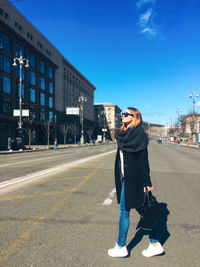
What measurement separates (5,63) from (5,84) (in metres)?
3.69

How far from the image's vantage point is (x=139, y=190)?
286cm

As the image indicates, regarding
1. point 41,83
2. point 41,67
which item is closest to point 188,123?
point 41,83

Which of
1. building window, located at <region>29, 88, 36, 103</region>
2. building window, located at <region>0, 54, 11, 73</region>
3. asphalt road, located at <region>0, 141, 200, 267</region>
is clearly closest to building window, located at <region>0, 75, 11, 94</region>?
building window, located at <region>0, 54, 11, 73</region>

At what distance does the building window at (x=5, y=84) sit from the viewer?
39.7 metres

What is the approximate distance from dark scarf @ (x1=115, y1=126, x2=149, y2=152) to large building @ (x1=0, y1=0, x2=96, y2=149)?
28344 millimetres

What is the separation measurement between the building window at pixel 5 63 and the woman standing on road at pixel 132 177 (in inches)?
1645

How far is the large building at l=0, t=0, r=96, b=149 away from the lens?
40.5 meters

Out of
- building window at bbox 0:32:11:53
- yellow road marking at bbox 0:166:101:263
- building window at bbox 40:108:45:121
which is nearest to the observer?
yellow road marking at bbox 0:166:101:263

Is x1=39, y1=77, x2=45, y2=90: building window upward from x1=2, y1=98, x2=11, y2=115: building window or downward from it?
upward

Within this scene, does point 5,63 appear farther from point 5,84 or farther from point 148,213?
point 148,213

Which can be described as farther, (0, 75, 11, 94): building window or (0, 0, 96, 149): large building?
(0, 0, 96, 149): large building

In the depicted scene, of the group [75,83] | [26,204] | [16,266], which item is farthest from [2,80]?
[75,83]

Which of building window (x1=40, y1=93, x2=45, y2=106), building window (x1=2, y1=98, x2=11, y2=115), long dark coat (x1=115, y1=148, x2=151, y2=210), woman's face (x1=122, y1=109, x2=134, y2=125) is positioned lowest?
long dark coat (x1=115, y1=148, x2=151, y2=210)

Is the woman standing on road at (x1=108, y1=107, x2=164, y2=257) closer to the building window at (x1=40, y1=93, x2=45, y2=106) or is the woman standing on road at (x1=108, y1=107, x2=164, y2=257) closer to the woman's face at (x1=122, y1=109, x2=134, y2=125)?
the woman's face at (x1=122, y1=109, x2=134, y2=125)
